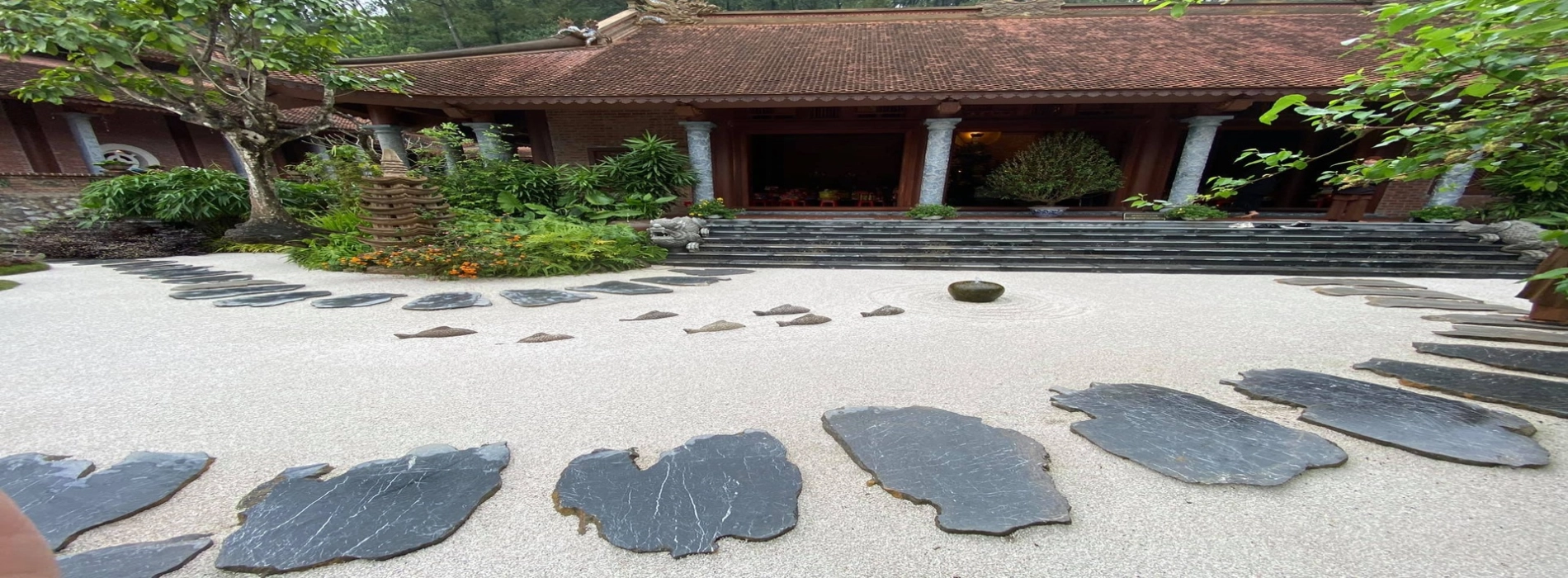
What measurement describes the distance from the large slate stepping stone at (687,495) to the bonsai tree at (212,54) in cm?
759

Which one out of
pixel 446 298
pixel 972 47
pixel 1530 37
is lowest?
pixel 446 298

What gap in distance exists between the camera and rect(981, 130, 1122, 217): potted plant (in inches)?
338

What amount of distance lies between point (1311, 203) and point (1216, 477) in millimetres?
14337

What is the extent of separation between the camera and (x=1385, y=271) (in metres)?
5.79

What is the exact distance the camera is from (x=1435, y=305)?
12.6 feet

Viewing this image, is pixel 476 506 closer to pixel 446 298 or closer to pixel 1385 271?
pixel 446 298

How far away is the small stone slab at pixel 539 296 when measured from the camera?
4.32 meters

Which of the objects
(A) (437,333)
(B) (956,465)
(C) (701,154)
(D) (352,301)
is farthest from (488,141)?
(B) (956,465)

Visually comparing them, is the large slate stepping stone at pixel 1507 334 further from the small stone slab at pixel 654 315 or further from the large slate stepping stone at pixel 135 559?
the large slate stepping stone at pixel 135 559

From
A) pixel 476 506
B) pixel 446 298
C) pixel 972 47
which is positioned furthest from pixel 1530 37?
pixel 972 47

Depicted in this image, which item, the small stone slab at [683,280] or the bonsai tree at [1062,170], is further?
the bonsai tree at [1062,170]

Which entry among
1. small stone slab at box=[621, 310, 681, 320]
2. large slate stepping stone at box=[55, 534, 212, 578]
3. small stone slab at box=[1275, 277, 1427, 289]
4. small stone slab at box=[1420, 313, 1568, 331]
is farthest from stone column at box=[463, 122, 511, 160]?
small stone slab at box=[1275, 277, 1427, 289]

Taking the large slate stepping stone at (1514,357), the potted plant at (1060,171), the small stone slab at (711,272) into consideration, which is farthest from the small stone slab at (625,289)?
the potted plant at (1060,171)

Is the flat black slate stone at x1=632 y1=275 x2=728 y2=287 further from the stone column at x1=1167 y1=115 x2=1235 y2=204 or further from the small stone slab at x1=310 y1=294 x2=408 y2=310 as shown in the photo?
the stone column at x1=1167 y1=115 x2=1235 y2=204
